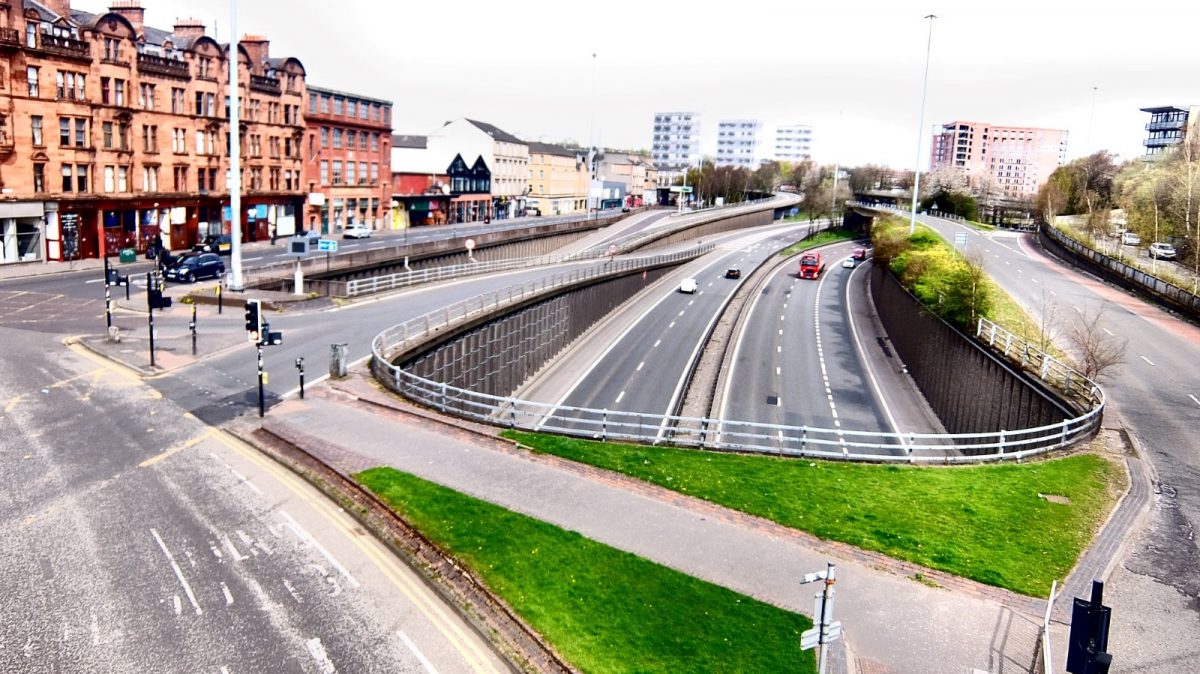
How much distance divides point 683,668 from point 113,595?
31.0 feet

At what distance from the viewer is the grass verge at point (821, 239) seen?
109794 mm

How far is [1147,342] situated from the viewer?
37031mm

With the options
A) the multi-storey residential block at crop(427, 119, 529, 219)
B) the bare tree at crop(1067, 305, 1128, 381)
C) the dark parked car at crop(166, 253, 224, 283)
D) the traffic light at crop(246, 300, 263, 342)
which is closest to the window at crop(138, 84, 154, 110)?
the dark parked car at crop(166, 253, 224, 283)

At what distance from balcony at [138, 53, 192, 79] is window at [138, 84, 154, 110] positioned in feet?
3.69

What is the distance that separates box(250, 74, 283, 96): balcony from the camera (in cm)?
7194

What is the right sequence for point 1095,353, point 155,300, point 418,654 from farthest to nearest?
1. point 155,300
2. point 1095,353
3. point 418,654

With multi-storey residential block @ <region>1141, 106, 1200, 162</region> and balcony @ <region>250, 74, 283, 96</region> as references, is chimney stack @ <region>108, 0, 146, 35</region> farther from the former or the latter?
multi-storey residential block @ <region>1141, 106, 1200, 162</region>

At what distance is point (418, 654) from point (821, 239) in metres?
119

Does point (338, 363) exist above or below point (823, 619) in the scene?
below

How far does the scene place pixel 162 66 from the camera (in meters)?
61.3

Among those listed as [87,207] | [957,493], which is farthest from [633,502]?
[87,207]

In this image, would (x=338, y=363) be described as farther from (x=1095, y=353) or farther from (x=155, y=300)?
(x=1095, y=353)

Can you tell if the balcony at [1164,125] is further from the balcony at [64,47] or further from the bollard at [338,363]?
the bollard at [338,363]

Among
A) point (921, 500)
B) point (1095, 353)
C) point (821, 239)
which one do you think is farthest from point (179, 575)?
point (821, 239)
